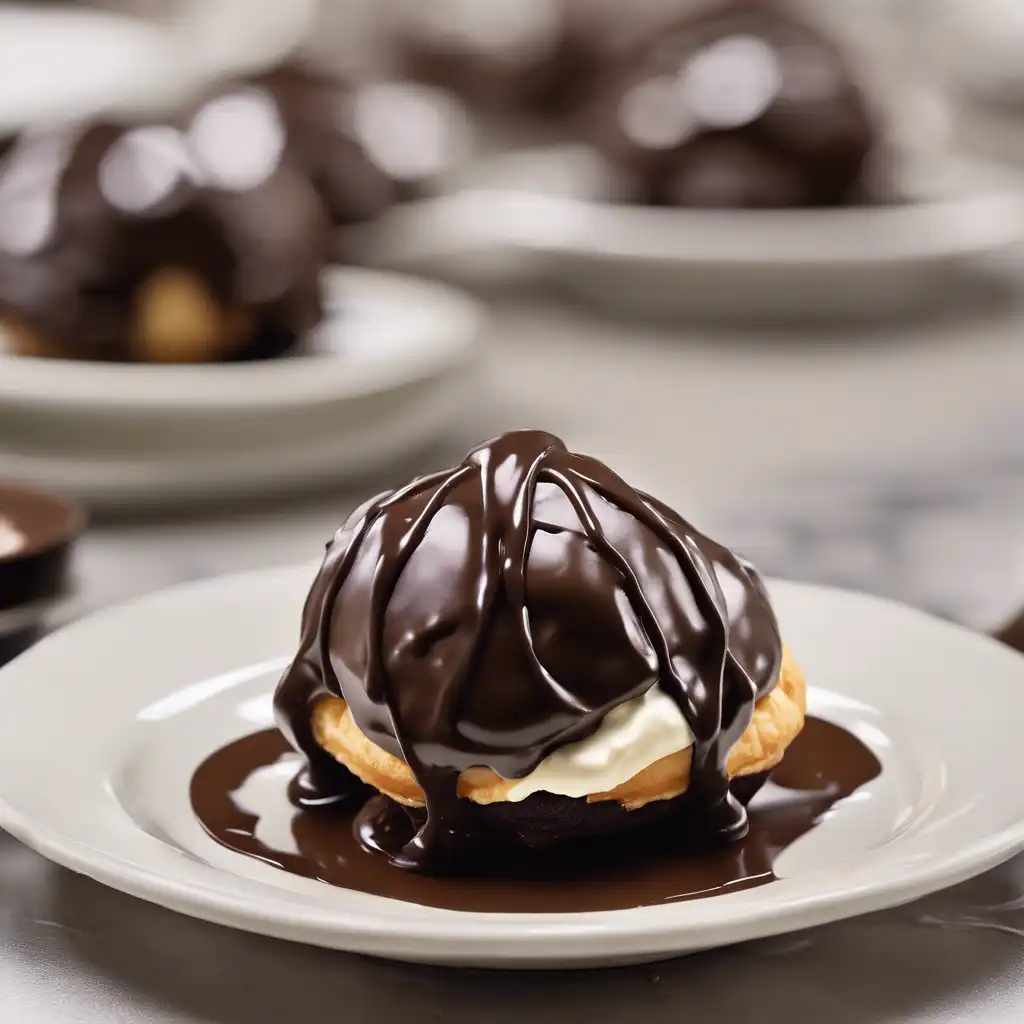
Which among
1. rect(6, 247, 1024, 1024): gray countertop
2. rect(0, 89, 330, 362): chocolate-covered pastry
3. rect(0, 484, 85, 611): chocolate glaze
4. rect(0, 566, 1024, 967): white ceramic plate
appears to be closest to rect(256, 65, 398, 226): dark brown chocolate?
rect(6, 247, 1024, 1024): gray countertop

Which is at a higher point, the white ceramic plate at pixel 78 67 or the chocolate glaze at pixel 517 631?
the white ceramic plate at pixel 78 67

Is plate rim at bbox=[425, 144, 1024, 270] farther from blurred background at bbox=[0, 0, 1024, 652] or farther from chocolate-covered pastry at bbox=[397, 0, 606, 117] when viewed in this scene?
chocolate-covered pastry at bbox=[397, 0, 606, 117]

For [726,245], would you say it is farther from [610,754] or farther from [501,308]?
[610,754]

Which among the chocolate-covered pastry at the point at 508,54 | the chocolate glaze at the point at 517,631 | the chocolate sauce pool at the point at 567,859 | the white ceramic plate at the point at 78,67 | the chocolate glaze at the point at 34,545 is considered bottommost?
the chocolate sauce pool at the point at 567,859

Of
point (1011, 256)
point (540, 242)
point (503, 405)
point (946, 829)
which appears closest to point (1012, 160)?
point (1011, 256)

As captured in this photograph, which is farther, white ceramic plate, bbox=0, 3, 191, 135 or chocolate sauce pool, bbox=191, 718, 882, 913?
white ceramic plate, bbox=0, 3, 191, 135

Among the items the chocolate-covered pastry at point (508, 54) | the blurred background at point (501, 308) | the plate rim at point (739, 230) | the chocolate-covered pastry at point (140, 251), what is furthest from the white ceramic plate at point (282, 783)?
the chocolate-covered pastry at point (508, 54)

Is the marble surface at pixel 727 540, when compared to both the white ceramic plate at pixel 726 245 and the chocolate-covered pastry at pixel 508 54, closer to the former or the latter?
the white ceramic plate at pixel 726 245

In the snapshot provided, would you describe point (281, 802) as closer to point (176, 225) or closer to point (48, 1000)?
point (48, 1000)
